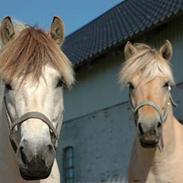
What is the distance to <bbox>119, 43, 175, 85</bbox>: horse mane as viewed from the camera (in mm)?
4777

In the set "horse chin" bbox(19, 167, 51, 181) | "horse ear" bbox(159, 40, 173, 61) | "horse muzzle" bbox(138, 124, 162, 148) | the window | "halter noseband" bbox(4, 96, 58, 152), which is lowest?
"horse chin" bbox(19, 167, 51, 181)

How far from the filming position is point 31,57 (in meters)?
3.03

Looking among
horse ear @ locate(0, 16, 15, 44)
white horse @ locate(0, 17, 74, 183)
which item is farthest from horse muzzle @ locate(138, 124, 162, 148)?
horse ear @ locate(0, 16, 15, 44)

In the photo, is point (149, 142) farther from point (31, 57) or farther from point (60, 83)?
point (31, 57)

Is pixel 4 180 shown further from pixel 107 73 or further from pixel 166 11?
pixel 107 73

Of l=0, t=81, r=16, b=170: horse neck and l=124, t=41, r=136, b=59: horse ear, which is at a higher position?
l=124, t=41, r=136, b=59: horse ear

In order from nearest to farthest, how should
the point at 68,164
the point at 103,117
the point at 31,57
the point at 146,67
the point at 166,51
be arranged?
the point at 31,57 → the point at 146,67 → the point at 166,51 → the point at 103,117 → the point at 68,164

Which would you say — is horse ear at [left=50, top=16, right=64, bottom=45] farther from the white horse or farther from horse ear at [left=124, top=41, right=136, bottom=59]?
horse ear at [left=124, top=41, right=136, bottom=59]

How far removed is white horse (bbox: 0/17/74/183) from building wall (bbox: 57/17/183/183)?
6.87 metres

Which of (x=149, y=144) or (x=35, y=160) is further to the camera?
(x=149, y=144)

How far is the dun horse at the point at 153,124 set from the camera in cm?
436

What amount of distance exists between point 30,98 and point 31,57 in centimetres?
30

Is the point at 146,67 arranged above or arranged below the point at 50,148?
above

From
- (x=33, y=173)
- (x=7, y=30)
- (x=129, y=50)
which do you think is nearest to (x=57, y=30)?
(x=7, y=30)
